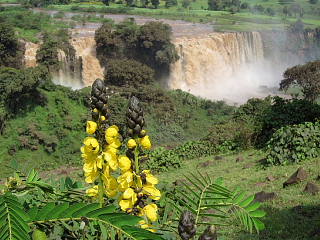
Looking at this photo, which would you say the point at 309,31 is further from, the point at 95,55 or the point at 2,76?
the point at 2,76

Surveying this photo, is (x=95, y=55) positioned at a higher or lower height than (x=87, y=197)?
lower

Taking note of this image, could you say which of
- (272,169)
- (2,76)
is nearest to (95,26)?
(2,76)

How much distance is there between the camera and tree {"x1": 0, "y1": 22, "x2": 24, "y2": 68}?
29.1 meters

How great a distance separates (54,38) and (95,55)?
395cm

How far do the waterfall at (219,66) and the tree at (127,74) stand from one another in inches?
275

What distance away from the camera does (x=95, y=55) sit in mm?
34281

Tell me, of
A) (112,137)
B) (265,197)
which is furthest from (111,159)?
(265,197)

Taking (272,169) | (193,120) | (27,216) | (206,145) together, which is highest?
(27,216)

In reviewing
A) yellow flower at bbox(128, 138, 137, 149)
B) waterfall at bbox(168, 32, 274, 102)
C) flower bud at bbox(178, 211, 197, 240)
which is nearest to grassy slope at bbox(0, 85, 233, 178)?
waterfall at bbox(168, 32, 274, 102)

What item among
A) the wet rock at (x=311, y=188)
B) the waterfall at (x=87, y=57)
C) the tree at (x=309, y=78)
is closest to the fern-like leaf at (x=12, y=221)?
the wet rock at (x=311, y=188)

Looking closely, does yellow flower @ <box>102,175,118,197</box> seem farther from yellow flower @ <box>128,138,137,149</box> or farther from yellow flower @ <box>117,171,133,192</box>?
yellow flower @ <box>128,138,137,149</box>

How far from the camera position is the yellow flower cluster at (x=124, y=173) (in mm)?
1798

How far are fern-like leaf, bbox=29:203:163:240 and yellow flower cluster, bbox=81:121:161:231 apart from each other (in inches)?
12.1

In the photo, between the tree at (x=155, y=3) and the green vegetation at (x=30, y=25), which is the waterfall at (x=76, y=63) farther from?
the tree at (x=155, y=3)
